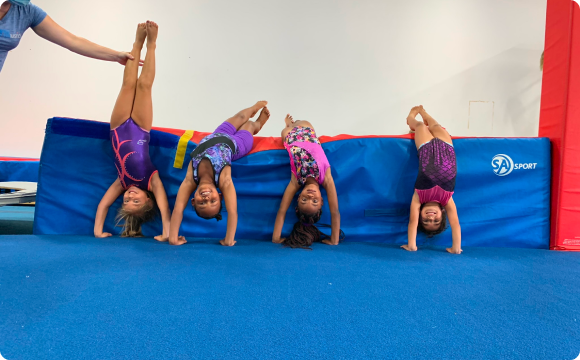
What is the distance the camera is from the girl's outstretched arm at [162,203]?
83.7 inches

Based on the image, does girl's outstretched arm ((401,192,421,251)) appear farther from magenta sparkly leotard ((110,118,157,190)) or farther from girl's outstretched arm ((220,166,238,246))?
magenta sparkly leotard ((110,118,157,190))

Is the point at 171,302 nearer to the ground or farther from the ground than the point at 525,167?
nearer to the ground

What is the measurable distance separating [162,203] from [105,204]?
16.2 inches

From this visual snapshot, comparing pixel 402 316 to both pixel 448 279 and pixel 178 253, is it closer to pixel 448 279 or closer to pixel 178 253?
pixel 448 279

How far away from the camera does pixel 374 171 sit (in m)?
2.29

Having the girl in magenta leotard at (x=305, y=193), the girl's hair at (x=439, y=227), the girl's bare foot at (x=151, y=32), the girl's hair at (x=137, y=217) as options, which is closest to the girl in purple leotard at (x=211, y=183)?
the girl's hair at (x=137, y=217)

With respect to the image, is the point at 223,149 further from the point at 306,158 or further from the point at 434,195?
the point at 434,195

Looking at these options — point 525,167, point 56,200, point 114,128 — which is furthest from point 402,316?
point 56,200

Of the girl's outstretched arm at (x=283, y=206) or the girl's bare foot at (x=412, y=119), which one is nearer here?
the girl's outstretched arm at (x=283, y=206)

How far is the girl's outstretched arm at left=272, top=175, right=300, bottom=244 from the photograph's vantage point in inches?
85.7

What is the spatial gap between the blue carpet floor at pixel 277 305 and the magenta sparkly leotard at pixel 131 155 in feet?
1.85

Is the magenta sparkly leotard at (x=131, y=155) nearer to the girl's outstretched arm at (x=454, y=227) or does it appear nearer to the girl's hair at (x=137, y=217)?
the girl's hair at (x=137, y=217)

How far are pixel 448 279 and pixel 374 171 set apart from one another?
1026mm

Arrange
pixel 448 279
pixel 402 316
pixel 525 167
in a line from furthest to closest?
pixel 525 167
pixel 448 279
pixel 402 316
